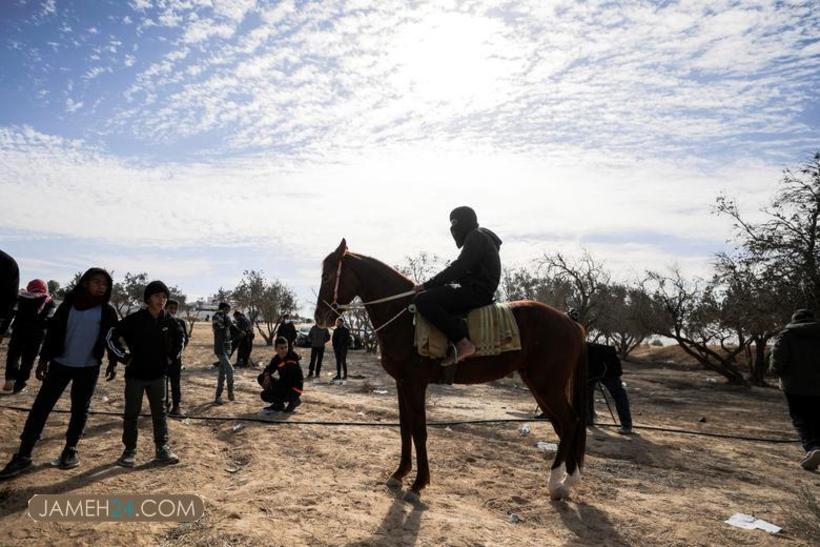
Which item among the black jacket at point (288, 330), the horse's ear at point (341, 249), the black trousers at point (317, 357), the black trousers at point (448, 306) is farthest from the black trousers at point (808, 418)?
the black trousers at point (317, 357)

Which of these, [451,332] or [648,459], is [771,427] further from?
[451,332]

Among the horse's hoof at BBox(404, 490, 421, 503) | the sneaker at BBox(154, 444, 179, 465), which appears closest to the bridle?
the horse's hoof at BBox(404, 490, 421, 503)

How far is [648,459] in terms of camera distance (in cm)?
691

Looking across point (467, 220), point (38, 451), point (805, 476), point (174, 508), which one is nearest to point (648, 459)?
point (805, 476)

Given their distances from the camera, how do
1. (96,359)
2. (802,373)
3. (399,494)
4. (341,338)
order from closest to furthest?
(399,494) < (96,359) < (802,373) < (341,338)

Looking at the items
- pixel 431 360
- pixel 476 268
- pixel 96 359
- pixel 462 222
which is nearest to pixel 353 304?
pixel 431 360

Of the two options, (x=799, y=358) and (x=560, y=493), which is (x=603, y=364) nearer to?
(x=799, y=358)

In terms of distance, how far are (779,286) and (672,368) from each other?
19.2m

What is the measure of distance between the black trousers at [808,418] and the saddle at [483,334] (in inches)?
198

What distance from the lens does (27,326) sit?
27.0ft

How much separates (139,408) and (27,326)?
450cm

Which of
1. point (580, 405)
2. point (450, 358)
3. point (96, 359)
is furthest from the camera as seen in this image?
point (580, 405)

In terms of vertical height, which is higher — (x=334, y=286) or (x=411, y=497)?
(x=334, y=286)

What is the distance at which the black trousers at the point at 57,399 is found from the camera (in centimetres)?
489
